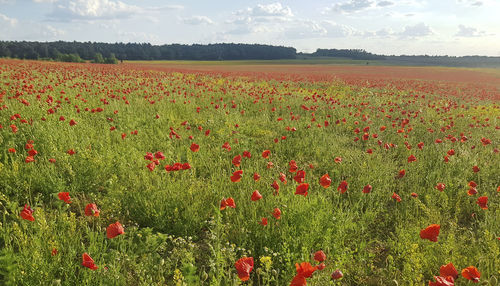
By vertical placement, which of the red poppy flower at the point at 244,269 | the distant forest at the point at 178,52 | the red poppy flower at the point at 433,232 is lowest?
the red poppy flower at the point at 244,269

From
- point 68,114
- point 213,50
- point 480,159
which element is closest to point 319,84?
point 480,159

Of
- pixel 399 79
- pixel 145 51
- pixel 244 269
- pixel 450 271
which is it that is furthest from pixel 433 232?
pixel 145 51

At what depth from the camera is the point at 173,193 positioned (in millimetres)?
3404

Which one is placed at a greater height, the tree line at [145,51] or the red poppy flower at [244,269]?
the tree line at [145,51]

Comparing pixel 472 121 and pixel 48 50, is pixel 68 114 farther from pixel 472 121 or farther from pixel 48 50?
pixel 48 50

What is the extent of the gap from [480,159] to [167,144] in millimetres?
5438

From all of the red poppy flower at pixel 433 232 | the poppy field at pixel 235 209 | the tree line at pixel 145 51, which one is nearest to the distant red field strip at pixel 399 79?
the poppy field at pixel 235 209

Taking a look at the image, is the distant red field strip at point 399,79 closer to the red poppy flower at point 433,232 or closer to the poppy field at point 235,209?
the poppy field at point 235,209

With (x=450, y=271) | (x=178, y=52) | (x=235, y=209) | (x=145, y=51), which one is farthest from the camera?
(x=178, y=52)

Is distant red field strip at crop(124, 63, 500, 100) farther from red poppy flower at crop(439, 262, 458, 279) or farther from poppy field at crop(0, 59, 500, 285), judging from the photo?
red poppy flower at crop(439, 262, 458, 279)

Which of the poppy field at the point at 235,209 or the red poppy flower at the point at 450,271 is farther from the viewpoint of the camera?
the poppy field at the point at 235,209

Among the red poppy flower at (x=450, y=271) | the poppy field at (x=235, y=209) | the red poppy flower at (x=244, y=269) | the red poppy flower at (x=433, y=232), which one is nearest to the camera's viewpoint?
the red poppy flower at (x=244, y=269)

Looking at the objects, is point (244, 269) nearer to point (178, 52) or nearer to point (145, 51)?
point (145, 51)

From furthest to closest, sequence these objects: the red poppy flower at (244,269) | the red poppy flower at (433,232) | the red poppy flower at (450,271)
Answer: the red poppy flower at (433,232) < the red poppy flower at (450,271) < the red poppy flower at (244,269)
